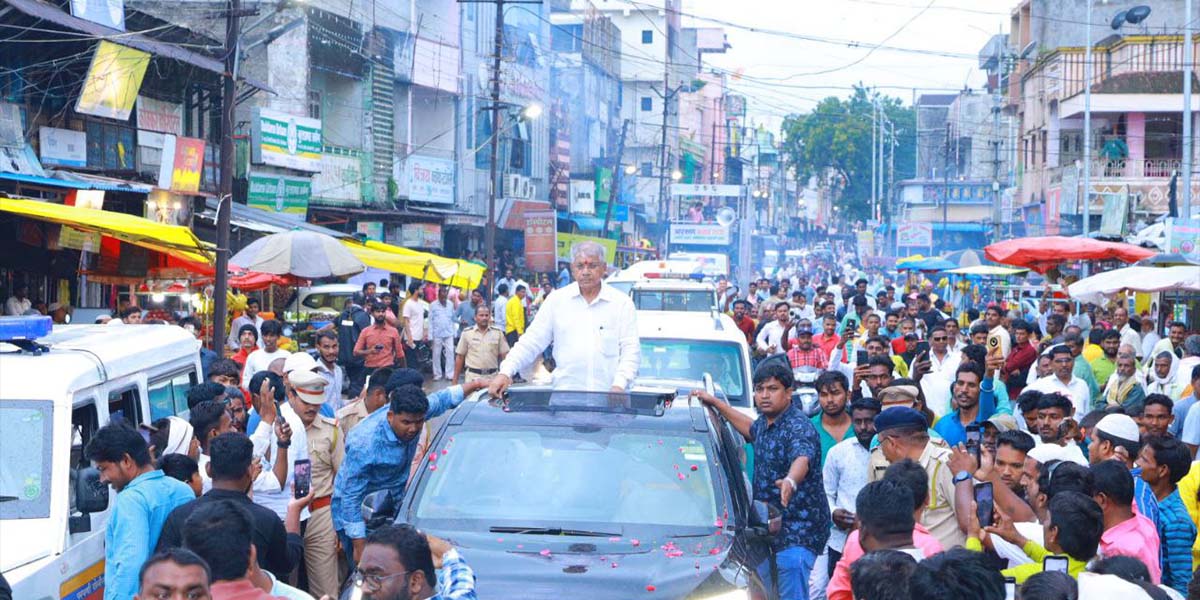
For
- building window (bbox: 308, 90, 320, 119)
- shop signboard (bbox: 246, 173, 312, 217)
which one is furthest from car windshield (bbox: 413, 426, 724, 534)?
building window (bbox: 308, 90, 320, 119)

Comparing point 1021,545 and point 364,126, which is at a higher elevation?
point 364,126

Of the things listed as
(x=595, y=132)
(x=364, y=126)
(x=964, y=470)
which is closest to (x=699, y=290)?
(x=964, y=470)

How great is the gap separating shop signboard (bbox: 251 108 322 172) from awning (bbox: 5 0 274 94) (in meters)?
4.58

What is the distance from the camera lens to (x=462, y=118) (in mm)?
42469

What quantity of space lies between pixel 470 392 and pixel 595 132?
5873 centimetres

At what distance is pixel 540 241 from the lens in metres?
37.8

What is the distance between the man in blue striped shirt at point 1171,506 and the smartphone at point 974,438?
807 mm

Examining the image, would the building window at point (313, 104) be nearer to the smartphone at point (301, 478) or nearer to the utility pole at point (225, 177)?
the utility pole at point (225, 177)

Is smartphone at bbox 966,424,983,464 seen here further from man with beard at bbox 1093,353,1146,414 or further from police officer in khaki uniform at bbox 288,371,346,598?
man with beard at bbox 1093,353,1146,414

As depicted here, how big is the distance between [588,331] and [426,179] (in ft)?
99.3

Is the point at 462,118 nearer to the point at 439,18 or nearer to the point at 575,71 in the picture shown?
the point at 439,18

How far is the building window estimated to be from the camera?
107 feet

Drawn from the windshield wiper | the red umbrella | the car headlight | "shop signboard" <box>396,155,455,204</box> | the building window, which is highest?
the building window

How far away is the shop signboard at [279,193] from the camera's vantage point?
1115 inches
